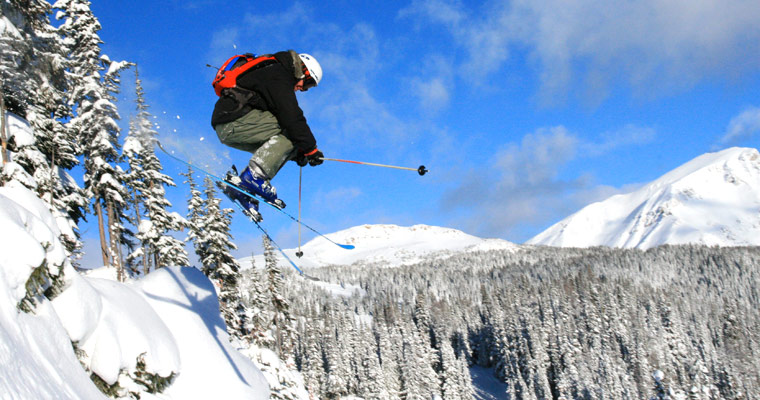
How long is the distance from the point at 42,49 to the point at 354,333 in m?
68.9

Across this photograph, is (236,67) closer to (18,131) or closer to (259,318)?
(18,131)

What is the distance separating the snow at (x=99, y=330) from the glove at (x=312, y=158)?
3.80 m

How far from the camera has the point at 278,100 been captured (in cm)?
763

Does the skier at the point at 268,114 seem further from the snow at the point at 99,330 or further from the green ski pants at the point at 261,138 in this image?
the snow at the point at 99,330

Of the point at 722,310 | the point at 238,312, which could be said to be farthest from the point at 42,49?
the point at 722,310

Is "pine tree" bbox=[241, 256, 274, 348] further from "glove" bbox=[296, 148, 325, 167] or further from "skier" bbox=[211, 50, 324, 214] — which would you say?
"glove" bbox=[296, 148, 325, 167]

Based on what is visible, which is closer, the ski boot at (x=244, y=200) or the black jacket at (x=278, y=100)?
the black jacket at (x=278, y=100)

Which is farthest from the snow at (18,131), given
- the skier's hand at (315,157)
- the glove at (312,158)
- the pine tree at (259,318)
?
the skier's hand at (315,157)

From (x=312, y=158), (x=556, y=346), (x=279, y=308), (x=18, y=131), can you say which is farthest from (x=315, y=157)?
(x=556, y=346)

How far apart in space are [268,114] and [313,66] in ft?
3.43

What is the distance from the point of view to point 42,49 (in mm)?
16453

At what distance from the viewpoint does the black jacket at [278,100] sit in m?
7.63

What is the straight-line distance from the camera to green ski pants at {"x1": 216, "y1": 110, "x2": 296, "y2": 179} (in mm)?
8039

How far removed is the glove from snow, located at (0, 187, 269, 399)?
3800 millimetres
